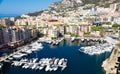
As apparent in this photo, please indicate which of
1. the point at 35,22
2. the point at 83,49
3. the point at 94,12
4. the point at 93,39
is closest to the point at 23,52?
the point at 83,49

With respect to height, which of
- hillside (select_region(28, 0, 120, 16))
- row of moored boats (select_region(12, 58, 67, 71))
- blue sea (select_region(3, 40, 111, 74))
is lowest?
blue sea (select_region(3, 40, 111, 74))

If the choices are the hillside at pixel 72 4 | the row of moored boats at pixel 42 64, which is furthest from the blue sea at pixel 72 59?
the hillside at pixel 72 4

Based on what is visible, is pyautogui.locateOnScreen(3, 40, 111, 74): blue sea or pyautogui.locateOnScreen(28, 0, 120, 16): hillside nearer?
pyautogui.locateOnScreen(3, 40, 111, 74): blue sea

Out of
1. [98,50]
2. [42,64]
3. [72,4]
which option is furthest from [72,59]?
[72,4]

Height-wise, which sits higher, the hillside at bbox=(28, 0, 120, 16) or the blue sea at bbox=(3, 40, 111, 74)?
the hillside at bbox=(28, 0, 120, 16)

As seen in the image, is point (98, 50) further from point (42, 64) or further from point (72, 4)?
point (72, 4)

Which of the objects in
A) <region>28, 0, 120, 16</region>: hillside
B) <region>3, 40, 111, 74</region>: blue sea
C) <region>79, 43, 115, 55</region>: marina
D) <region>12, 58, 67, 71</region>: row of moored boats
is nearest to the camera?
<region>3, 40, 111, 74</region>: blue sea

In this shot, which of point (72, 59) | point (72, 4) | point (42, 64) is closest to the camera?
point (42, 64)

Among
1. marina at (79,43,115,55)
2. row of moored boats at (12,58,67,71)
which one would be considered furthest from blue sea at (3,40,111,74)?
marina at (79,43,115,55)

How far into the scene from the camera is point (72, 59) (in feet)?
45.6

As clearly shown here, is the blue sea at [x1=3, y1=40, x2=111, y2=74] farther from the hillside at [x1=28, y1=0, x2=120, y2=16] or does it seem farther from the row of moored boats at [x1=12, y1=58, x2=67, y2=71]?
the hillside at [x1=28, y1=0, x2=120, y2=16]

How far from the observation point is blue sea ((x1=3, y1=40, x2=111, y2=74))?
11.5 meters

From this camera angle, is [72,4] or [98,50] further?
[72,4]

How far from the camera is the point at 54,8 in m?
44.7
